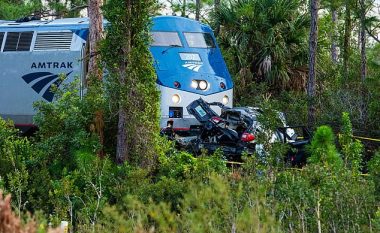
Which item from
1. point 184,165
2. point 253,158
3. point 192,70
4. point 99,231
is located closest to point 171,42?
point 192,70

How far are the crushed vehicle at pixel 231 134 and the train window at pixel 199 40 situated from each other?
95.8 inches

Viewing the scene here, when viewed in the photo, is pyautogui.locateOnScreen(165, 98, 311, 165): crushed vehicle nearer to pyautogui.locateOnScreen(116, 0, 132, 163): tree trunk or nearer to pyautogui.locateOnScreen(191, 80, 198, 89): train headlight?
pyautogui.locateOnScreen(191, 80, 198, 89): train headlight

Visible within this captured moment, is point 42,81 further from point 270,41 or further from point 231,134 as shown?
point 270,41

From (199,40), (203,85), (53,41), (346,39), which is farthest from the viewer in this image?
(346,39)

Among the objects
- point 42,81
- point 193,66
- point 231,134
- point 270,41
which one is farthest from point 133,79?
point 270,41

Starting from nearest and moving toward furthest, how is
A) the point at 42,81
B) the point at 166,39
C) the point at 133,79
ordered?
the point at 133,79 < the point at 166,39 < the point at 42,81

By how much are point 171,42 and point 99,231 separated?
9.66m

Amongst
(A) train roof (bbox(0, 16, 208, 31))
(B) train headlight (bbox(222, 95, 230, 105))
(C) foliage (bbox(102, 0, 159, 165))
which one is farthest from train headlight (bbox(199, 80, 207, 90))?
(C) foliage (bbox(102, 0, 159, 165))

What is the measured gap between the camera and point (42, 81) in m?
16.6

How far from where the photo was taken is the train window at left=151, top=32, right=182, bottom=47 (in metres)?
15.4

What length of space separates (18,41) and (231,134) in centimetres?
684

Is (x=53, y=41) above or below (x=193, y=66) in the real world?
above

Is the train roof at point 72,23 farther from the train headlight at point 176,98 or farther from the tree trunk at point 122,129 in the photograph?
the tree trunk at point 122,129

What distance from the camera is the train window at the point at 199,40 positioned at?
15969mm
